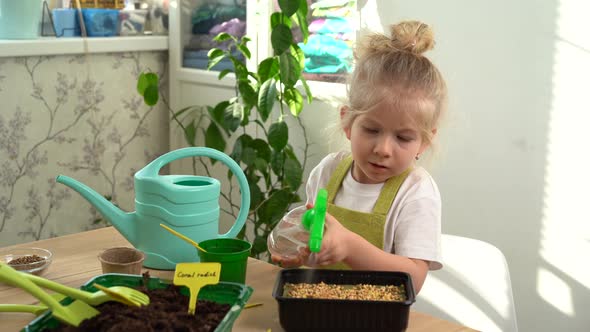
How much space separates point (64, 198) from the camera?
122 inches

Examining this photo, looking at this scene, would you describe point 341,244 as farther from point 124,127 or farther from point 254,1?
point 124,127

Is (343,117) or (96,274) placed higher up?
(343,117)

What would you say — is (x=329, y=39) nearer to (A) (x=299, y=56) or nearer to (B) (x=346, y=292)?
(A) (x=299, y=56)

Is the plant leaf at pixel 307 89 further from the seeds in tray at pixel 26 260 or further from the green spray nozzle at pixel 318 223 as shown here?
the green spray nozzle at pixel 318 223

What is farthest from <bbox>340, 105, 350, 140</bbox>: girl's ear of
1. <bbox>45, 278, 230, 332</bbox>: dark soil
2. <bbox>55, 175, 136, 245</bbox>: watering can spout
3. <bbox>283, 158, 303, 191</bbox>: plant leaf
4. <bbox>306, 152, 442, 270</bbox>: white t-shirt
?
<bbox>283, 158, 303, 191</bbox>: plant leaf

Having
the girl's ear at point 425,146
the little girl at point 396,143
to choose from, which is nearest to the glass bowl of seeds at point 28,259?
the little girl at point 396,143

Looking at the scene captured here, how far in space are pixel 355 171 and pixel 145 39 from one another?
1796 millimetres

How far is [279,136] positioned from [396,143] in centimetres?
114

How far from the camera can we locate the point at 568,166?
81.6 inches

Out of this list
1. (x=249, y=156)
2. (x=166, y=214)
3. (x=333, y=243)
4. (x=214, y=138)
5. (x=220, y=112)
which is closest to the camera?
(x=333, y=243)

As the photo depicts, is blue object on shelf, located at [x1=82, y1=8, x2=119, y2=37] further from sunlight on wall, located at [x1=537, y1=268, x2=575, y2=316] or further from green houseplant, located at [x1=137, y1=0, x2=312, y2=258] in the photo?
sunlight on wall, located at [x1=537, y1=268, x2=575, y2=316]

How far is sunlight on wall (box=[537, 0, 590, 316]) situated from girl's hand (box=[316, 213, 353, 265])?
1.00m

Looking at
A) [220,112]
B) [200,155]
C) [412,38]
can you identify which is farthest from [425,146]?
[220,112]

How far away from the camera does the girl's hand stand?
4.15ft
